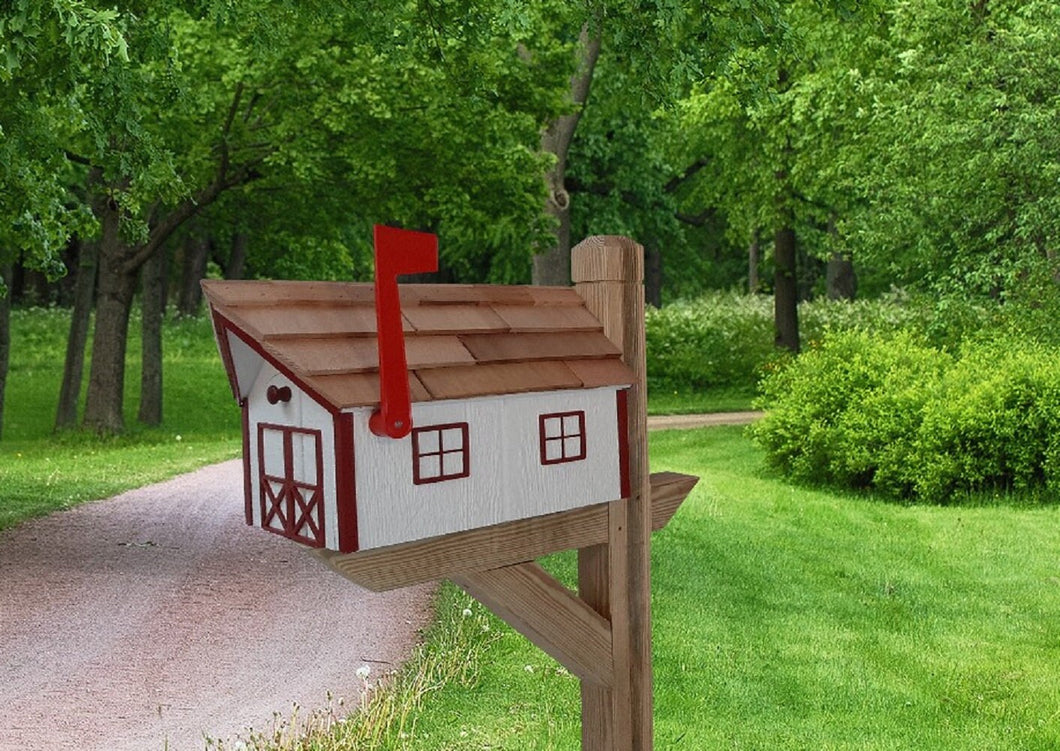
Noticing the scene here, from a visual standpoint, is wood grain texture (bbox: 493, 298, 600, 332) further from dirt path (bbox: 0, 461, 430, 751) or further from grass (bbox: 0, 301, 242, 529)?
grass (bbox: 0, 301, 242, 529)

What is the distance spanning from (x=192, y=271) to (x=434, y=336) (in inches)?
1251

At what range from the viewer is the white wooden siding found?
2.96m

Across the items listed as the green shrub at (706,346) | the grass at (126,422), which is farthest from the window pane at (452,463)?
the green shrub at (706,346)

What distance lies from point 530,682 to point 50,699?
2.87 meters

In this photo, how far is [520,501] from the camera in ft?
10.9

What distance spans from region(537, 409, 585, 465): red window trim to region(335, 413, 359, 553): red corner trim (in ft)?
2.02

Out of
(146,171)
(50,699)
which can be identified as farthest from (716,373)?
(50,699)

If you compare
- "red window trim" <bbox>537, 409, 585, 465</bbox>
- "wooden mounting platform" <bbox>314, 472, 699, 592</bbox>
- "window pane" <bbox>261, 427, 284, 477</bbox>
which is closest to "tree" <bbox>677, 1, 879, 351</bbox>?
"wooden mounting platform" <bbox>314, 472, 699, 592</bbox>

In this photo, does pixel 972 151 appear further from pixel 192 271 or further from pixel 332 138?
pixel 192 271

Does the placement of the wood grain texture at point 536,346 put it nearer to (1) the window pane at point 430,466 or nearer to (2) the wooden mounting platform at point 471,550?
(1) the window pane at point 430,466

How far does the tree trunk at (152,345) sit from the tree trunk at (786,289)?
12.6 m

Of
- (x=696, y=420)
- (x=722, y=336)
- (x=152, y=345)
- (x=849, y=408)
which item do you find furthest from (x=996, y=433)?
(x=722, y=336)

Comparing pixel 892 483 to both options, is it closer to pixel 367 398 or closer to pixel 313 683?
pixel 313 683

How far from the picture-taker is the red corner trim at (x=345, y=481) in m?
2.88
